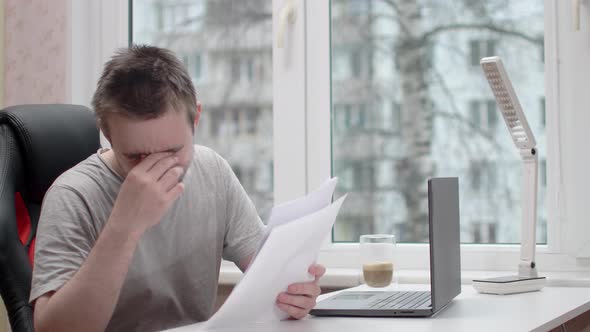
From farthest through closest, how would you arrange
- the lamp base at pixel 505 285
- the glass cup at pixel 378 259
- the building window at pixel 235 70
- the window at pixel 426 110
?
1. the building window at pixel 235 70
2. the window at pixel 426 110
3. the glass cup at pixel 378 259
4. the lamp base at pixel 505 285

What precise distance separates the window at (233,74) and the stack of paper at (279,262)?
3.51ft

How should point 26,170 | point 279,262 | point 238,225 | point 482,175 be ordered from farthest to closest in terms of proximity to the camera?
point 482,175 → point 238,225 → point 26,170 → point 279,262

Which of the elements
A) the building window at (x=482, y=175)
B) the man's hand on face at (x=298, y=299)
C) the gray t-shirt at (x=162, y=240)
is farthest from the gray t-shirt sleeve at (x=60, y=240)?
the building window at (x=482, y=175)

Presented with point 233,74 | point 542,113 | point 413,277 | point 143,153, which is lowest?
point 413,277

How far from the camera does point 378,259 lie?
1.83 m

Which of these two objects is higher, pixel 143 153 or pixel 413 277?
pixel 143 153

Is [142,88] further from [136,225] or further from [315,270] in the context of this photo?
[315,270]

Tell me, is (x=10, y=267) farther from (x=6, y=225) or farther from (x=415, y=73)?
(x=415, y=73)

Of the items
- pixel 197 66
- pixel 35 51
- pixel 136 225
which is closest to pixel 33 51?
pixel 35 51

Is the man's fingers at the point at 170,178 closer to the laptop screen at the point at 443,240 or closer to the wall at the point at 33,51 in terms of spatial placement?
the laptop screen at the point at 443,240

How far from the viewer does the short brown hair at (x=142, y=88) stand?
4.53ft

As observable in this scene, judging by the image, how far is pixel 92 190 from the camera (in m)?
1.53

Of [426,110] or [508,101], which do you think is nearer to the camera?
[508,101]

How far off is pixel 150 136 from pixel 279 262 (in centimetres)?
36
